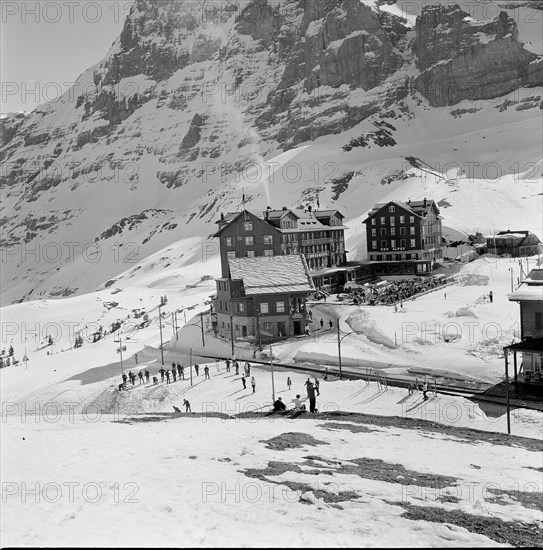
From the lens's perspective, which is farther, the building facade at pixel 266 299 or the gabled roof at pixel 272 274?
the gabled roof at pixel 272 274

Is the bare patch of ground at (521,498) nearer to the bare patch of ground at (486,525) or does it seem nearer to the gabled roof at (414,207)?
the bare patch of ground at (486,525)

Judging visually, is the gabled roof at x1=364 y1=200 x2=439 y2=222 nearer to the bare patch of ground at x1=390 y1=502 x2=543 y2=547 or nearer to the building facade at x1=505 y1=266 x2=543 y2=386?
the building facade at x1=505 y1=266 x2=543 y2=386

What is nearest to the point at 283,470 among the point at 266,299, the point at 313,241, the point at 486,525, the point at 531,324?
the point at 486,525

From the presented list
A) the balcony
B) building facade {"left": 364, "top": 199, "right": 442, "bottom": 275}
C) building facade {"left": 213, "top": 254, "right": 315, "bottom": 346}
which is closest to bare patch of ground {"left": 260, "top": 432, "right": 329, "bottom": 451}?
building facade {"left": 213, "top": 254, "right": 315, "bottom": 346}

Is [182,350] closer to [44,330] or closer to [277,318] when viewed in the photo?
[277,318]

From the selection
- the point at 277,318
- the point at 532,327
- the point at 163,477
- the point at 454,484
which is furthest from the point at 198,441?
the point at 277,318

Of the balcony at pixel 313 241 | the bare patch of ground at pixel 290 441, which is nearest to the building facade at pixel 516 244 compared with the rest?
the balcony at pixel 313 241
